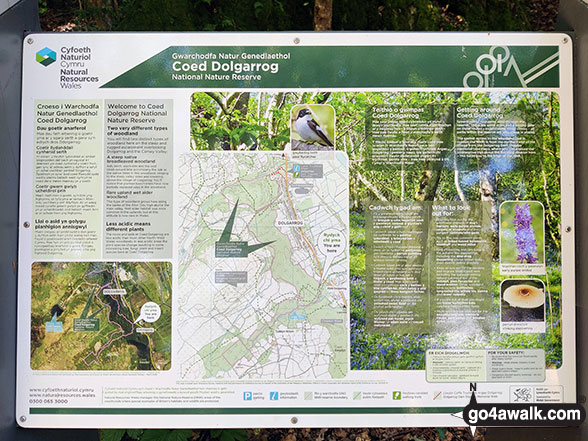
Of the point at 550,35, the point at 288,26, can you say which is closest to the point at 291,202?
the point at 550,35

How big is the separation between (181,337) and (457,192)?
1731 mm

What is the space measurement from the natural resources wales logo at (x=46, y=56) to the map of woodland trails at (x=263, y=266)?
94 cm

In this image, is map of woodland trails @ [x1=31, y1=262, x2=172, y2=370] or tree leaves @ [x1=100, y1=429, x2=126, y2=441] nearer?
map of woodland trails @ [x1=31, y1=262, x2=172, y2=370]

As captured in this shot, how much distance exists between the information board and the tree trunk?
6.03 ft

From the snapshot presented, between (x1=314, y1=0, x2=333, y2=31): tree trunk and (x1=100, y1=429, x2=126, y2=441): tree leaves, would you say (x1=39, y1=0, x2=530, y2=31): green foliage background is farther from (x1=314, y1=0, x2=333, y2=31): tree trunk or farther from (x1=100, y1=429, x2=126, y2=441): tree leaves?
(x1=100, y1=429, x2=126, y2=441): tree leaves

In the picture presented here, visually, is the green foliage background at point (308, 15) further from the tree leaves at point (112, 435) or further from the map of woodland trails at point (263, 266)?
the tree leaves at point (112, 435)

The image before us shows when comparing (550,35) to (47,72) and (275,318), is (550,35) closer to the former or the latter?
(275,318)

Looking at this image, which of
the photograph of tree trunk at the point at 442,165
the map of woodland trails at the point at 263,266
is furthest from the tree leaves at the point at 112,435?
the photograph of tree trunk at the point at 442,165

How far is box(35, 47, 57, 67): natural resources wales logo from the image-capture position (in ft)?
10.2

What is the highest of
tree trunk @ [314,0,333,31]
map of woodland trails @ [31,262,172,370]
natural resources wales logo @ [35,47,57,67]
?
tree trunk @ [314,0,333,31]

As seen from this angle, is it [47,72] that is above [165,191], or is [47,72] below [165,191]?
above

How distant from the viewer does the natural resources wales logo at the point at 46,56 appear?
10.2 feet

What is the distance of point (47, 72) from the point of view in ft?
10.2

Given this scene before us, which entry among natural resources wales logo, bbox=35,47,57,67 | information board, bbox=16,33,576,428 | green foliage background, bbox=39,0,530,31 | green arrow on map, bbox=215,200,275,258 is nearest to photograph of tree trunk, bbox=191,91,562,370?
information board, bbox=16,33,576,428
